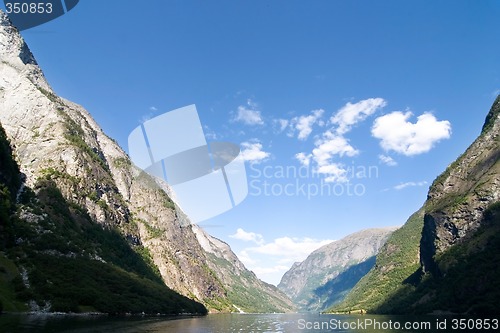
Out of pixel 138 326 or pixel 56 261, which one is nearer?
pixel 138 326

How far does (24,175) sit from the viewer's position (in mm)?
180375

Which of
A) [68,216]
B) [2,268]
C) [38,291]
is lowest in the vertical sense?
[38,291]

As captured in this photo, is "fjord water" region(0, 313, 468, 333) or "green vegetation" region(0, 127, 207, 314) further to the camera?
"green vegetation" region(0, 127, 207, 314)

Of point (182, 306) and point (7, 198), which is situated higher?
point (7, 198)

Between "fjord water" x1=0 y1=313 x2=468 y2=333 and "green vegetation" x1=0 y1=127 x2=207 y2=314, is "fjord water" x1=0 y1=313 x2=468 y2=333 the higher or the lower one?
the lower one

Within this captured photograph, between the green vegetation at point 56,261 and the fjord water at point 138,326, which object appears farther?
the green vegetation at point 56,261

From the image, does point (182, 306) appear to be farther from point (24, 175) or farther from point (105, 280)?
point (24, 175)

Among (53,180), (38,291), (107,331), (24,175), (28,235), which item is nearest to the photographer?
(107,331)

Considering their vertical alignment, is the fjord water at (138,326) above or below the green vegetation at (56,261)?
below

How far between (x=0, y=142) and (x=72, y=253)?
49.8 meters

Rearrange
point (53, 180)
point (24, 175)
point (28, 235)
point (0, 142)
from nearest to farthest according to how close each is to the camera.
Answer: point (28, 235)
point (0, 142)
point (24, 175)
point (53, 180)

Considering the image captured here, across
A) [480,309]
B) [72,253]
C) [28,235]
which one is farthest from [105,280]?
[480,309]

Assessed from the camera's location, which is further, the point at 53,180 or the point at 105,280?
the point at 53,180

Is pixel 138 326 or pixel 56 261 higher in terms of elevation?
pixel 56 261
